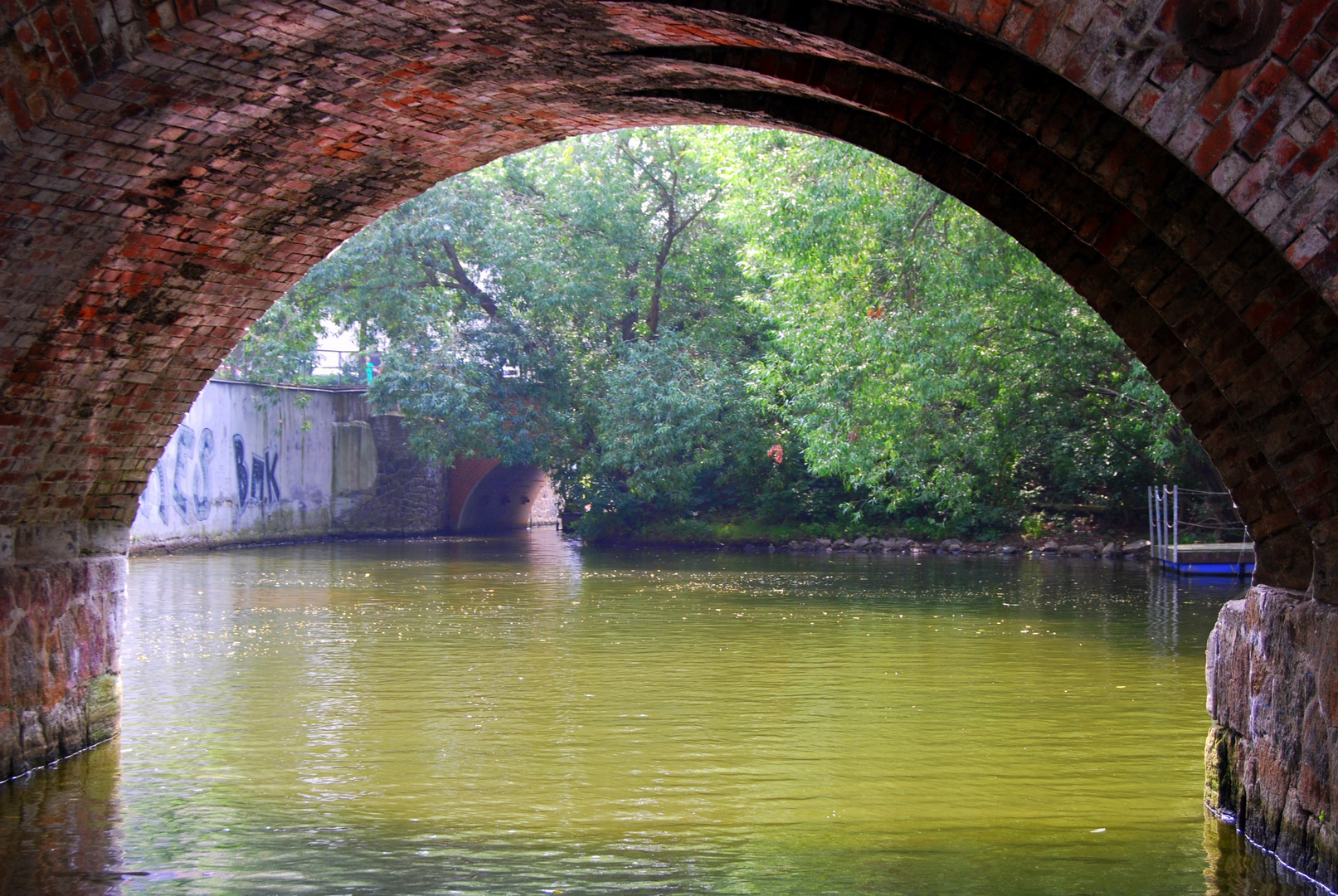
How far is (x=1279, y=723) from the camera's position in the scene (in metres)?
5.22

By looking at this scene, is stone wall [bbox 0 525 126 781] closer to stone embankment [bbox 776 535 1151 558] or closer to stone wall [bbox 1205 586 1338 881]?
stone wall [bbox 1205 586 1338 881]

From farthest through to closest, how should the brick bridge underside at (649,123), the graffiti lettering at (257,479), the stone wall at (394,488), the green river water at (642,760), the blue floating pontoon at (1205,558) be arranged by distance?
the stone wall at (394,488) → the graffiti lettering at (257,479) → the blue floating pontoon at (1205,558) → the green river water at (642,760) → the brick bridge underside at (649,123)

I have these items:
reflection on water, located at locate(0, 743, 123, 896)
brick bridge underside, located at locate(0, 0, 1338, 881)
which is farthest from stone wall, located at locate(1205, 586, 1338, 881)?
reflection on water, located at locate(0, 743, 123, 896)

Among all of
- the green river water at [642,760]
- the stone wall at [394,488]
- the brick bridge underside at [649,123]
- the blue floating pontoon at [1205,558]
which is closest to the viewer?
the brick bridge underside at [649,123]

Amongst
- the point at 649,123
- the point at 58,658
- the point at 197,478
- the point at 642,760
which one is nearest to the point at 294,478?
the point at 197,478

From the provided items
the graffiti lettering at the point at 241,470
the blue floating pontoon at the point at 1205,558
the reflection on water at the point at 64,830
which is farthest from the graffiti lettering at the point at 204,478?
the reflection on water at the point at 64,830

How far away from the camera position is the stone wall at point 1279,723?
4.82 metres

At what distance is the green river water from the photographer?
5.48 meters

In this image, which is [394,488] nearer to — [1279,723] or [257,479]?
[257,479]

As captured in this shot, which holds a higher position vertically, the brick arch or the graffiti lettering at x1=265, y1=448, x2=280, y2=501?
the brick arch

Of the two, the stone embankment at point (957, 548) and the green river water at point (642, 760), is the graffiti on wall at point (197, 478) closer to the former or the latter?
the green river water at point (642, 760)

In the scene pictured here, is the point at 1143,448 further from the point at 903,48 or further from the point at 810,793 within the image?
the point at 903,48

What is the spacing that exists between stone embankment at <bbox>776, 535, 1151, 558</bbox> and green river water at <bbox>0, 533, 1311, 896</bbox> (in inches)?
368

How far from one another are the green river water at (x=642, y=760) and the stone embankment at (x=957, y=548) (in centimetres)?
934
